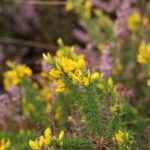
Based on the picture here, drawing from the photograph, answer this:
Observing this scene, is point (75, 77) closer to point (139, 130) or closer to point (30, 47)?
point (139, 130)

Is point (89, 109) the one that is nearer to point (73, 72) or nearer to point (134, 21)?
point (73, 72)

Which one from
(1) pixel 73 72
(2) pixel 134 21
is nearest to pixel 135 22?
(2) pixel 134 21

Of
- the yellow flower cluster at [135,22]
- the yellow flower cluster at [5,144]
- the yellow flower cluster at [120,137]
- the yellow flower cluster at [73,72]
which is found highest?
the yellow flower cluster at [135,22]

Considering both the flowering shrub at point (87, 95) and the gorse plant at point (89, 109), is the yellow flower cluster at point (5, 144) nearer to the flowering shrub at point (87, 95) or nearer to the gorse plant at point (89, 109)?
the flowering shrub at point (87, 95)

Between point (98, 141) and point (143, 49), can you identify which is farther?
point (143, 49)

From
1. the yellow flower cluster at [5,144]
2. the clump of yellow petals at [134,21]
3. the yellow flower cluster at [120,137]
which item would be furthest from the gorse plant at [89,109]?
the clump of yellow petals at [134,21]

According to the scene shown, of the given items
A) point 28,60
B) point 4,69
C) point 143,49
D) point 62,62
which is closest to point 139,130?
point 143,49

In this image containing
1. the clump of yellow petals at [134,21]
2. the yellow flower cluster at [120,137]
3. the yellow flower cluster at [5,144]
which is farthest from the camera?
the clump of yellow petals at [134,21]
